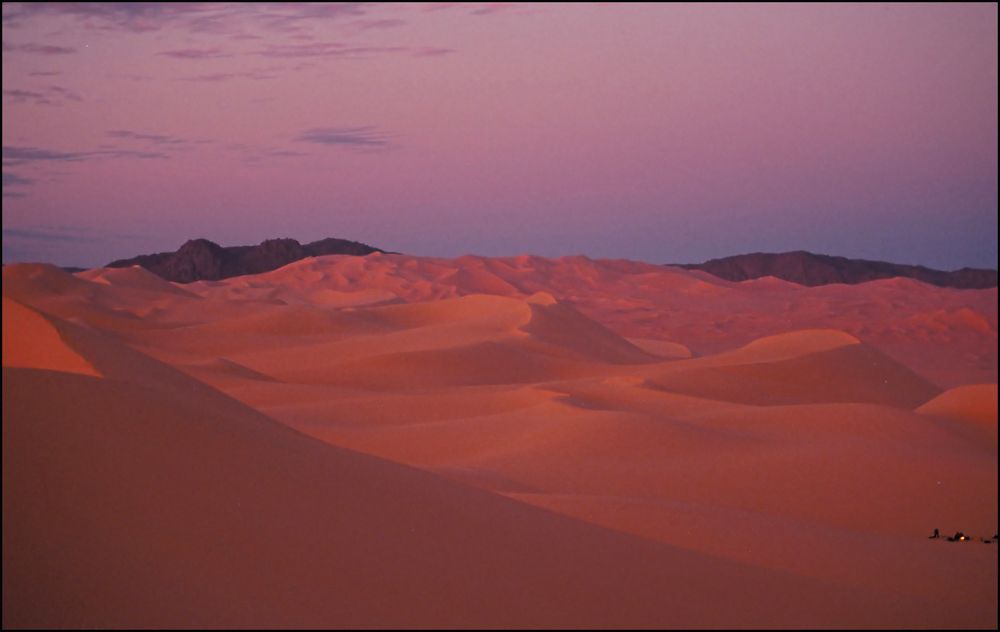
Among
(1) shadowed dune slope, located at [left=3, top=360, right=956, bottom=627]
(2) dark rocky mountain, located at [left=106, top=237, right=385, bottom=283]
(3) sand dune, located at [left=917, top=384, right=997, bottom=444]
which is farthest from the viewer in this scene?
(2) dark rocky mountain, located at [left=106, top=237, right=385, bottom=283]

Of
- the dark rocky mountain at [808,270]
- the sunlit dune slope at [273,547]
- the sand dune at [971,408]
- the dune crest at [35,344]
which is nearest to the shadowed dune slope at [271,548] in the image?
the sunlit dune slope at [273,547]

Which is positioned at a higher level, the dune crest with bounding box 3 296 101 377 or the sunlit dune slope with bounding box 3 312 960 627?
the dune crest with bounding box 3 296 101 377

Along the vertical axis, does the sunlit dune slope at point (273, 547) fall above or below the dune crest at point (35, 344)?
below

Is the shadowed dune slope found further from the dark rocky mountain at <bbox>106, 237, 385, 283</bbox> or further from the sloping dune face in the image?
the dark rocky mountain at <bbox>106, 237, 385, 283</bbox>

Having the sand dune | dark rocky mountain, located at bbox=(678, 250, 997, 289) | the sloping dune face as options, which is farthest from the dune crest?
dark rocky mountain, located at bbox=(678, 250, 997, 289)

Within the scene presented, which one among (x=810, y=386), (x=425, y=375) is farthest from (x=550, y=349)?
(x=810, y=386)

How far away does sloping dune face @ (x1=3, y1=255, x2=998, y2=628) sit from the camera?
180 inches

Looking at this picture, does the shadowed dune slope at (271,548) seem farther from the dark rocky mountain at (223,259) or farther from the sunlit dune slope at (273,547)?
the dark rocky mountain at (223,259)

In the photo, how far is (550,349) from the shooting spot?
24344 millimetres

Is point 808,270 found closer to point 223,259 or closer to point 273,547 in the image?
point 223,259

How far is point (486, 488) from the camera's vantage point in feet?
29.6

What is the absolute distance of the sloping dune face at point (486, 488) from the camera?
→ 4.56 metres

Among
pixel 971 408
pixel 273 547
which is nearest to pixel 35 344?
pixel 273 547

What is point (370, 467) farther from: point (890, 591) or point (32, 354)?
point (890, 591)
